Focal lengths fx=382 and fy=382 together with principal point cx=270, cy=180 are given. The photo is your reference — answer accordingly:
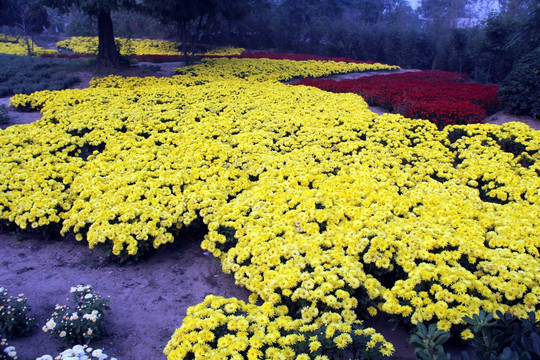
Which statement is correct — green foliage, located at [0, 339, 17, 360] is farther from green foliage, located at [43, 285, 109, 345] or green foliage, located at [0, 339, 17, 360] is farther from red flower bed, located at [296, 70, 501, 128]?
red flower bed, located at [296, 70, 501, 128]

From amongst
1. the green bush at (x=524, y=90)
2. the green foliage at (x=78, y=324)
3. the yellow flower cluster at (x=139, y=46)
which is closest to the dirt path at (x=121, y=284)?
the green foliage at (x=78, y=324)

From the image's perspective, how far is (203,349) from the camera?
9.25 ft

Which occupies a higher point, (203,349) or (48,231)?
(203,349)

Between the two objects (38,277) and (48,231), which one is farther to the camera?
(48,231)

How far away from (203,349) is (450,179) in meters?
4.44

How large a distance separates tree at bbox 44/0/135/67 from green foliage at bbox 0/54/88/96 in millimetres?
1346

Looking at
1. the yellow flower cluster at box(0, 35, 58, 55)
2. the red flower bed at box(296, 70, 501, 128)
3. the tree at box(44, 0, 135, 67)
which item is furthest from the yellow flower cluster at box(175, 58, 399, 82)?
the yellow flower cluster at box(0, 35, 58, 55)

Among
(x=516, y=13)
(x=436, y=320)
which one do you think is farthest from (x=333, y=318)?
(x=516, y=13)

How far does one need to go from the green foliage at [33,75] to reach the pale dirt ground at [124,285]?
8.88 m

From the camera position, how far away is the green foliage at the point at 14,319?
3.31 meters

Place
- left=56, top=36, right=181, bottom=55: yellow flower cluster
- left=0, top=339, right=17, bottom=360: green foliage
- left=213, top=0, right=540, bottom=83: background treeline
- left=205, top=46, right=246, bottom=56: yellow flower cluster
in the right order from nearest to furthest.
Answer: left=0, top=339, right=17, bottom=360: green foliage, left=213, top=0, right=540, bottom=83: background treeline, left=205, top=46, right=246, bottom=56: yellow flower cluster, left=56, top=36, right=181, bottom=55: yellow flower cluster

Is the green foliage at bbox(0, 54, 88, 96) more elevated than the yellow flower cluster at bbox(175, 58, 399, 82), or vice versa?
the yellow flower cluster at bbox(175, 58, 399, 82)

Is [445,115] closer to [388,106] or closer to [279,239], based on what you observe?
[388,106]

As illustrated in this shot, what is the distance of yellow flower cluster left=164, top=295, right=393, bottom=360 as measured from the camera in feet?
8.93
